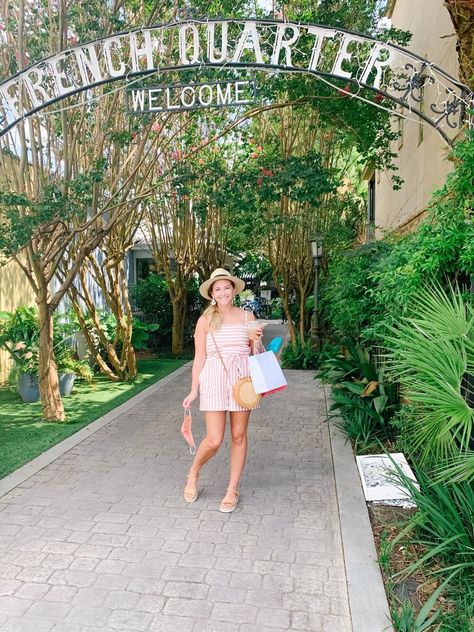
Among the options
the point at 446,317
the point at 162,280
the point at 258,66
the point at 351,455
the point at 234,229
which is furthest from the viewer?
the point at 162,280

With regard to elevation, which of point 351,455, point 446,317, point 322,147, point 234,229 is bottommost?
point 351,455

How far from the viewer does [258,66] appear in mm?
4387

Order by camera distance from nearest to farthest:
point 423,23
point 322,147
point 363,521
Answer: point 363,521, point 423,23, point 322,147

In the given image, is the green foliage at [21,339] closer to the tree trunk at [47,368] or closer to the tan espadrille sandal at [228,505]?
the tree trunk at [47,368]

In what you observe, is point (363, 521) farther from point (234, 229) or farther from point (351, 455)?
point (234, 229)

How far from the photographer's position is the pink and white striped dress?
156 inches

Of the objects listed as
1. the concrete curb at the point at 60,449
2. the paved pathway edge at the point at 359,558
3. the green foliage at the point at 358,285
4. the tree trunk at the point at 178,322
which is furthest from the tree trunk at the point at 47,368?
the tree trunk at the point at 178,322

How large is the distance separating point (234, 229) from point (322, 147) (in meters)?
3.43

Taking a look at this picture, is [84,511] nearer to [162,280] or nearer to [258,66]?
[258,66]

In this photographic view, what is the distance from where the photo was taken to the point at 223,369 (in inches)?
158

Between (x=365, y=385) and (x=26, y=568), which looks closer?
(x=26, y=568)

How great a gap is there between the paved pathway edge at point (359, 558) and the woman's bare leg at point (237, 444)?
88 centimetres

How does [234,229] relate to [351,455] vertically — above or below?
above

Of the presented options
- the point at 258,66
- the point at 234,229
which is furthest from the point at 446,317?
the point at 234,229
